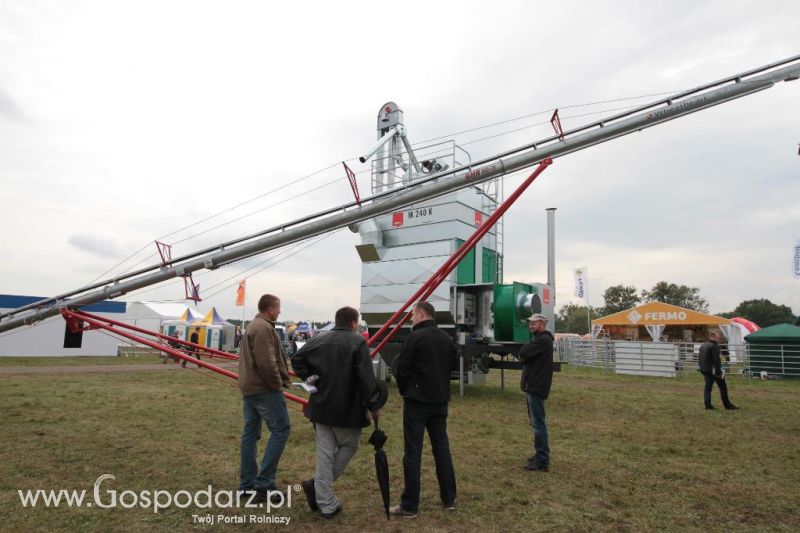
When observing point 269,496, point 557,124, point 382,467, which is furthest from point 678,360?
point 269,496

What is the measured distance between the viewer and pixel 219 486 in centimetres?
573

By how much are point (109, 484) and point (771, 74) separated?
33.6 feet

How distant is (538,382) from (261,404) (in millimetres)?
3625

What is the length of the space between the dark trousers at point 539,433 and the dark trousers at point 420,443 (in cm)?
195

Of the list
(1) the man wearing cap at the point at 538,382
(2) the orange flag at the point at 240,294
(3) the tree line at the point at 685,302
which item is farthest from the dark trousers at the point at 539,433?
(3) the tree line at the point at 685,302

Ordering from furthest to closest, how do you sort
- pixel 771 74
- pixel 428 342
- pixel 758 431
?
pixel 758 431 → pixel 771 74 → pixel 428 342

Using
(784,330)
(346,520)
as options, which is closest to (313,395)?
(346,520)

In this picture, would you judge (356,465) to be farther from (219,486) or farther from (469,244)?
(469,244)

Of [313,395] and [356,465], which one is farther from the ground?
[313,395]

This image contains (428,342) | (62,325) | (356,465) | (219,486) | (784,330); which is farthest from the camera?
(62,325)

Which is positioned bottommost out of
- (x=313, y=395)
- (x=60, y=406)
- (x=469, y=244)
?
(x=60, y=406)

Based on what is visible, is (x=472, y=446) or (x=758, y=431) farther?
(x=758, y=431)

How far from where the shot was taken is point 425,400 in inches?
199

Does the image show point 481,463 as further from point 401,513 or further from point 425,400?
point 425,400
